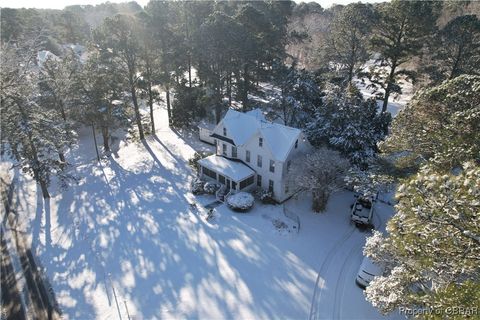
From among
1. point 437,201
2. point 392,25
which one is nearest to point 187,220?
point 437,201

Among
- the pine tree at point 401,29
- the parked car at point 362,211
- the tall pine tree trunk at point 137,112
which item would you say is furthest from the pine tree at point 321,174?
the tall pine tree trunk at point 137,112

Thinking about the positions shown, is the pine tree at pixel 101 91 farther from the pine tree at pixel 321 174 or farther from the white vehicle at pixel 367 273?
the white vehicle at pixel 367 273

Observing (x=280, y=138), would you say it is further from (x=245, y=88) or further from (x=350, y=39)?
(x=350, y=39)

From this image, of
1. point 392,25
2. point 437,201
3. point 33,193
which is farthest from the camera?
point 392,25

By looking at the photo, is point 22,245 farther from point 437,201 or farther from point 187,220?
point 437,201

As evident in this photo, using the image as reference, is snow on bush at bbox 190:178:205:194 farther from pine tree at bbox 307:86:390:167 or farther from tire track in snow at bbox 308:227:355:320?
tire track in snow at bbox 308:227:355:320

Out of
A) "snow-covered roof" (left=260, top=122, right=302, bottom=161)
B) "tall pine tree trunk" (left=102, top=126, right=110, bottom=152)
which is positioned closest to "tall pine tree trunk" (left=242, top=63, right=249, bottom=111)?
"snow-covered roof" (left=260, top=122, right=302, bottom=161)
